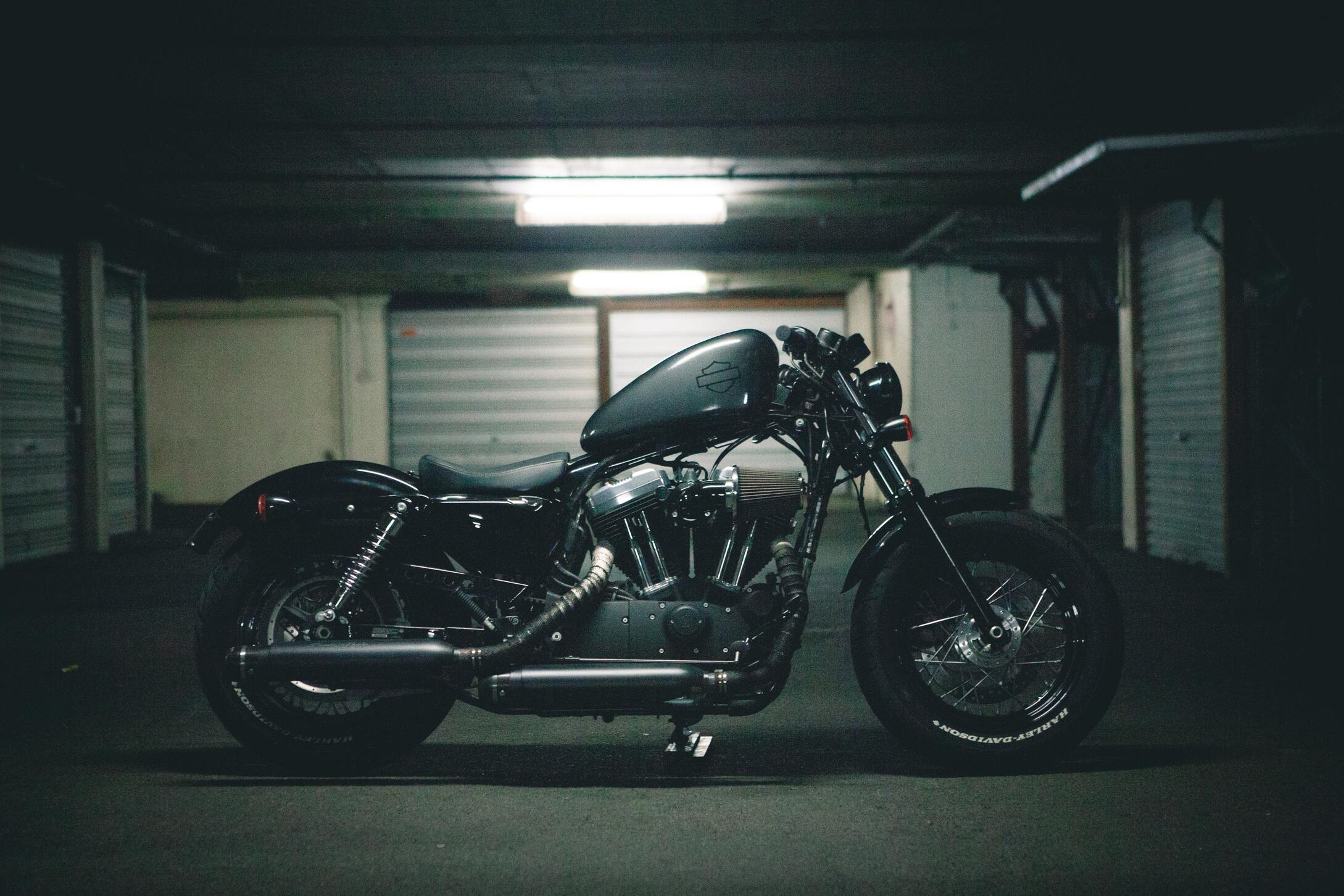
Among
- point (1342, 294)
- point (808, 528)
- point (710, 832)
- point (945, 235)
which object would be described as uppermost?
point (945, 235)

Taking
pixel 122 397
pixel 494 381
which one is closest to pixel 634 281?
pixel 494 381

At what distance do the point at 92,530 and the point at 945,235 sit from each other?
9165 mm

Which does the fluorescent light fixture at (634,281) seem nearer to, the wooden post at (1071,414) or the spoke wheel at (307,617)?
the wooden post at (1071,414)

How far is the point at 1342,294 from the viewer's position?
6.95 m

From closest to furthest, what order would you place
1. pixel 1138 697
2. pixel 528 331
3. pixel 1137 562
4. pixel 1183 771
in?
→ pixel 1183 771 < pixel 1138 697 < pixel 1137 562 < pixel 528 331

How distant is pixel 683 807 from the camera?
9.78 ft

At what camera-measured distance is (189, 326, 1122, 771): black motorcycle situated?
10.4 feet

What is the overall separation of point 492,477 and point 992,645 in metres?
1.68

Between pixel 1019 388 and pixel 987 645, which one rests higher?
pixel 1019 388

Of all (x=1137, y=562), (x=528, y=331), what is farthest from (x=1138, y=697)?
(x=528, y=331)

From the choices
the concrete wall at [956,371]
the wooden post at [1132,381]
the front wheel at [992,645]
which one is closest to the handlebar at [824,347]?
the front wheel at [992,645]

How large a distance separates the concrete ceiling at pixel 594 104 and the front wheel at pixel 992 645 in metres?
3.51

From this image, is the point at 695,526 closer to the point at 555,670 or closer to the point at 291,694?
the point at 555,670

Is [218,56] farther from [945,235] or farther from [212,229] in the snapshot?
[945,235]
